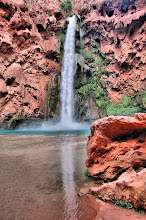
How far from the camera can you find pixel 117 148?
3137 millimetres

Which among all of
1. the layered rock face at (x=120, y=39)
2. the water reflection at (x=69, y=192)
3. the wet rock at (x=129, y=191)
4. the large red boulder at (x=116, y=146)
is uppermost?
the layered rock face at (x=120, y=39)

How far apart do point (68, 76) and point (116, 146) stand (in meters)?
18.4

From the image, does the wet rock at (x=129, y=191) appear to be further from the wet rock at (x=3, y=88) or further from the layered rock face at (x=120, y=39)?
the layered rock face at (x=120, y=39)

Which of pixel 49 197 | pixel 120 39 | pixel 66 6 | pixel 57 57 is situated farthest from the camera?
pixel 66 6

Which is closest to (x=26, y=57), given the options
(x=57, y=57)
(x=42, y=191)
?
(x=57, y=57)

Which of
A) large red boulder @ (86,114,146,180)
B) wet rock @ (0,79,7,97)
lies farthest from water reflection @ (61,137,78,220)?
wet rock @ (0,79,7,97)

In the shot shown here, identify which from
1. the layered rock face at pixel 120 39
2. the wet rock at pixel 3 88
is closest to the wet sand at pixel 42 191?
the wet rock at pixel 3 88

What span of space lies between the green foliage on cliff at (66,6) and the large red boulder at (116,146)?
2691cm

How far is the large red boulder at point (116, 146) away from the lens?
9.45ft

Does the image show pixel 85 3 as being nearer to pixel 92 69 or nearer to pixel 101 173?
pixel 92 69

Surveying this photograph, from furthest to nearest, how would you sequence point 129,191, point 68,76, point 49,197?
1. point 68,76
2. point 49,197
3. point 129,191

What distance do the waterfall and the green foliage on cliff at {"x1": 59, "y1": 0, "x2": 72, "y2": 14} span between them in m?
2.67

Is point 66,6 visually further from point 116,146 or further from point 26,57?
point 116,146

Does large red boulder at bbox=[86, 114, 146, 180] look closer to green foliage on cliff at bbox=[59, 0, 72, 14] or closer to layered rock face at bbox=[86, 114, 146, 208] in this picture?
layered rock face at bbox=[86, 114, 146, 208]
